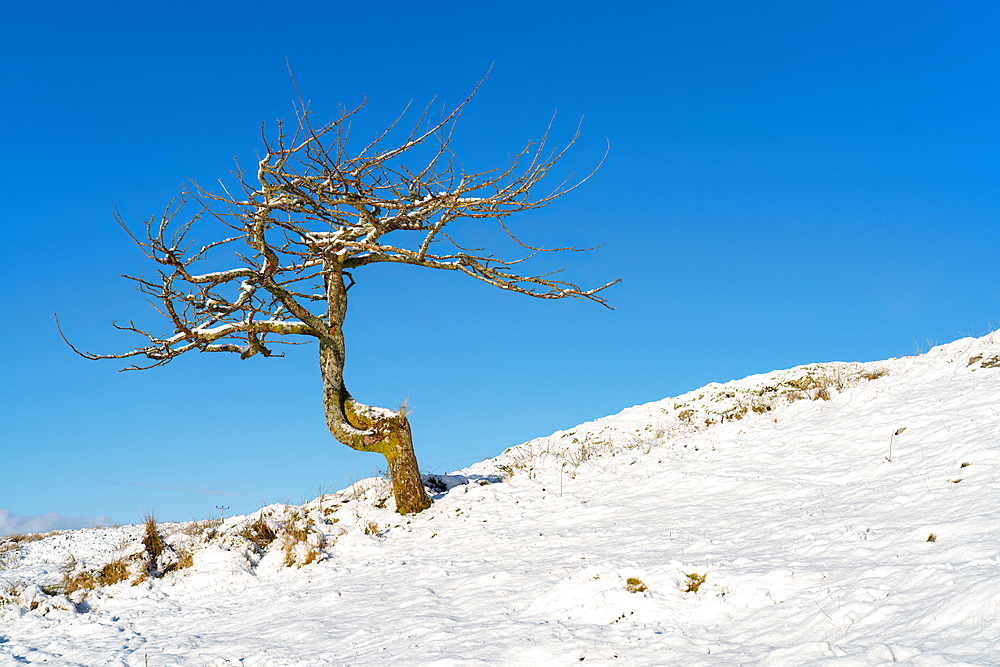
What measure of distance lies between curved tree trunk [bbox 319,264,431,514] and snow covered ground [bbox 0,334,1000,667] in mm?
562

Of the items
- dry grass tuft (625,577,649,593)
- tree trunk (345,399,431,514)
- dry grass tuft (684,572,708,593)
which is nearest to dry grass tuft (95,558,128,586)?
tree trunk (345,399,431,514)

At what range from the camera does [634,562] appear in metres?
5.82

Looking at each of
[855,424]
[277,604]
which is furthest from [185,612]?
[855,424]

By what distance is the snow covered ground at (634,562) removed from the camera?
13.6ft

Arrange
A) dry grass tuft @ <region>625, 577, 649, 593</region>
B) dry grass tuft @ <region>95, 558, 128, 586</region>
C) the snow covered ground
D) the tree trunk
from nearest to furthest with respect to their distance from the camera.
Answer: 1. the snow covered ground
2. dry grass tuft @ <region>625, 577, 649, 593</region>
3. dry grass tuft @ <region>95, 558, 128, 586</region>
4. the tree trunk

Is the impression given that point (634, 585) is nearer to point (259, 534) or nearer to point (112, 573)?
point (259, 534)

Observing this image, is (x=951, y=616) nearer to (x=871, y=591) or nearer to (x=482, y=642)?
(x=871, y=591)

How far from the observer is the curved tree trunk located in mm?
10812

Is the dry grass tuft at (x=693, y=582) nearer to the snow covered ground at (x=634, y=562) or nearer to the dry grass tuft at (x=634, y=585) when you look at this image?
the snow covered ground at (x=634, y=562)

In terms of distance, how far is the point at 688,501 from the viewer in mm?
8062

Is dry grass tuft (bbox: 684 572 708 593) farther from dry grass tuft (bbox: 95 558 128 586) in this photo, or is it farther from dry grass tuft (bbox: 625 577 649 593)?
dry grass tuft (bbox: 95 558 128 586)

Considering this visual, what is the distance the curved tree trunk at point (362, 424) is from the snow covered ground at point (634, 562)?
0.56 m

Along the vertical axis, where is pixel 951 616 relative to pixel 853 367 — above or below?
below

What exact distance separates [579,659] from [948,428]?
19.9ft
